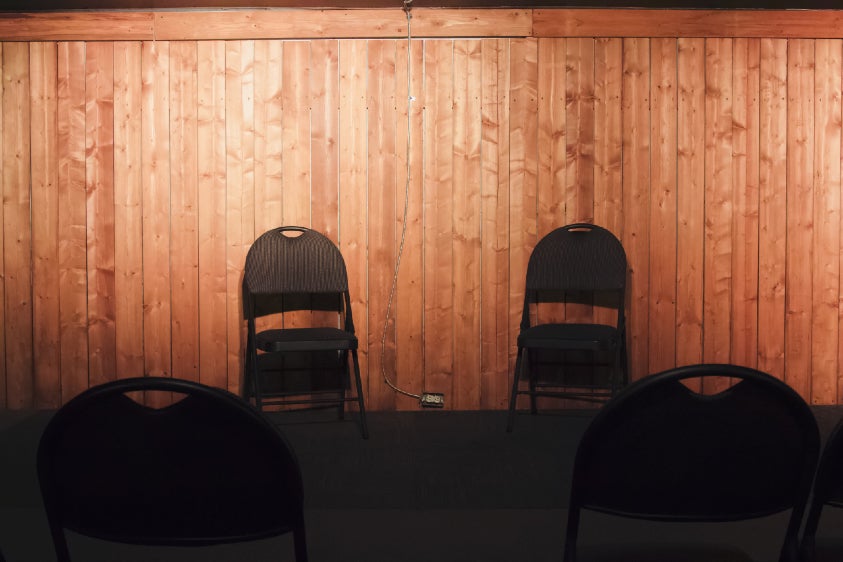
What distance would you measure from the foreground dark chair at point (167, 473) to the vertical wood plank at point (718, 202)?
11.3 feet

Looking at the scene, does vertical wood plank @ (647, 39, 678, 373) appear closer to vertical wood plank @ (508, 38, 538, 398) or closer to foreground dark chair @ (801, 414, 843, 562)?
vertical wood plank @ (508, 38, 538, 398)

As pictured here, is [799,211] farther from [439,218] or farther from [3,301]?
[3,301]

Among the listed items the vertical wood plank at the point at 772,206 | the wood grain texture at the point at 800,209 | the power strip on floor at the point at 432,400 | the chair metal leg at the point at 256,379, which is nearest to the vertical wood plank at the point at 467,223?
the power strip on floor at the point at 432,400

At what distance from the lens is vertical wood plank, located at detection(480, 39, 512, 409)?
150 inches

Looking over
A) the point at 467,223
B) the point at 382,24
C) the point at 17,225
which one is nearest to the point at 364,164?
the point at 467,223

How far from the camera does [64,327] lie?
12.6 feet

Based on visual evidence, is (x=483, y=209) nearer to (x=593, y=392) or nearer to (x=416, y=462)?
(x=593, y=392)

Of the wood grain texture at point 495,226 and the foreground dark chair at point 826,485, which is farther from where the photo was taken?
the wood grain texture at point 495,226

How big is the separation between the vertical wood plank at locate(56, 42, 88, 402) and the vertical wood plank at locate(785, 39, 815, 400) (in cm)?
384

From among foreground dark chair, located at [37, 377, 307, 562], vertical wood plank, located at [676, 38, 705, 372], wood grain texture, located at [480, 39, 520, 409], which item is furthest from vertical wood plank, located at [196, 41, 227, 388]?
foreground dark chair, located at [37, 377, 307, 562]

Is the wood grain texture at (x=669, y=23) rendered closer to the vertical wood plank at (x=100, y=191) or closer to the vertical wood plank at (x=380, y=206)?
the vertical wood plank at (x=380, y=206)

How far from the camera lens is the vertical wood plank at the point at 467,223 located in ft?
12.5

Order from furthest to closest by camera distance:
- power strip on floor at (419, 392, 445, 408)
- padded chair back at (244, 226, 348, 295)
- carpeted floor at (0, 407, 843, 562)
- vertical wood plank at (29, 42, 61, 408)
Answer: vertical wood plank at (29, 42, 61, 408) → power strip on floor at (419, 392, 445, 408) → padded chair back at (244, 226, 348, 295) → carpeted floor at (0, 407, 843, 562)

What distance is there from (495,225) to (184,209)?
5.53 ft
